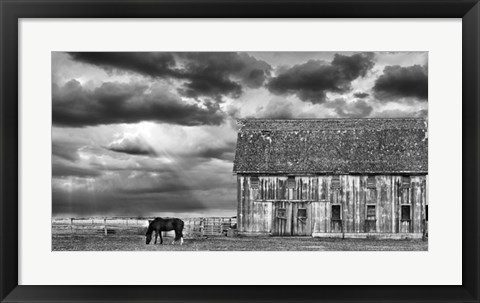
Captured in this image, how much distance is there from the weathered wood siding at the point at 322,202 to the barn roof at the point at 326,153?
16.7 inches

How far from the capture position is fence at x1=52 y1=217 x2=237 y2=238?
18688 mm

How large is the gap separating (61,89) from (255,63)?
495 centimetres

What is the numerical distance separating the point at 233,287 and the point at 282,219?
49.9 feet

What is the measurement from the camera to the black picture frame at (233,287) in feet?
35.0

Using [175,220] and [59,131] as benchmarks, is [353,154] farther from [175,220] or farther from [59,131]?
[59,131]

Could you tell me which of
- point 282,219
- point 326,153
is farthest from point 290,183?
point 326,153

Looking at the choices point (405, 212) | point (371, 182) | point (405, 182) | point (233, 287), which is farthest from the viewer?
point (371, 182)

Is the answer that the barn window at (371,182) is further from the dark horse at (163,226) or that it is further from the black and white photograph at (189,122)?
the dark horse at (163,226)

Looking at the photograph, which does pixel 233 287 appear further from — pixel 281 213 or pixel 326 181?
pixel 326 181

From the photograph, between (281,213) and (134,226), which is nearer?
(134,226)

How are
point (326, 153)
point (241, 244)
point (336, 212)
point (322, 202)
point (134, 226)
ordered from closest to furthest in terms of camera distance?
point (134, 226) → point (241, 244) → point (336, 212) → point (322, 202) → point (326, 153)

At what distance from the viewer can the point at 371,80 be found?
52.3ft

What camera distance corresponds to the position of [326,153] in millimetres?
26406

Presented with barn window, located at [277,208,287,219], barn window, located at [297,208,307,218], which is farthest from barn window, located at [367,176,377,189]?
barn window, located at [277,208,287,219]
